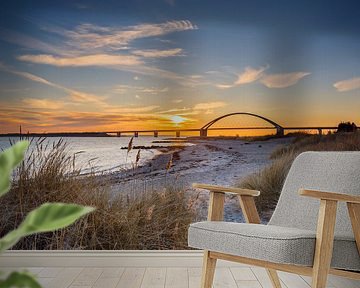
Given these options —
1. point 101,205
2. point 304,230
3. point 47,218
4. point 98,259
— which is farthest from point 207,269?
point 47,218

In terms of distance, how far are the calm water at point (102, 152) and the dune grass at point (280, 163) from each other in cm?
74

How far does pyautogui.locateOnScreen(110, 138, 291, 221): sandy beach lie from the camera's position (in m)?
4.17

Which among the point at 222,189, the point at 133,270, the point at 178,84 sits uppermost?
the point at 178,84

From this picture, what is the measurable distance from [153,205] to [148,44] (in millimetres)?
1206

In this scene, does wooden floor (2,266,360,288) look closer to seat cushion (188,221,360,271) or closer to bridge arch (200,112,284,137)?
seat cushion (188,221,360,271)

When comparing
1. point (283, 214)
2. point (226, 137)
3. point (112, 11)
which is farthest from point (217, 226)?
point (112, 11)

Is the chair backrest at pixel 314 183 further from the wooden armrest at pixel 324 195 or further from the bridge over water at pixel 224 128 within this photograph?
the bridge over water at pixel 224 128

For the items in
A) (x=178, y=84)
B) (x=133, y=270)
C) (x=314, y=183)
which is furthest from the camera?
(x=178, y=84)

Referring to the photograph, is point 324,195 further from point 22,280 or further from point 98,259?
point 98,259

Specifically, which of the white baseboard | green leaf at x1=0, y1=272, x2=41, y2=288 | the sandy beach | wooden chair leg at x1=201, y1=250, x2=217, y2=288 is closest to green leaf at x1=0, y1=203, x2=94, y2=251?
green leaf at x1=0, y1=272, x2=41, y2=288

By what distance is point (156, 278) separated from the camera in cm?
358

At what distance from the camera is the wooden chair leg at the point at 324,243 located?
2.24 m

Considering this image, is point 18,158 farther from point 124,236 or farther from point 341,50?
point 341,50

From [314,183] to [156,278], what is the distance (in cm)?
127
